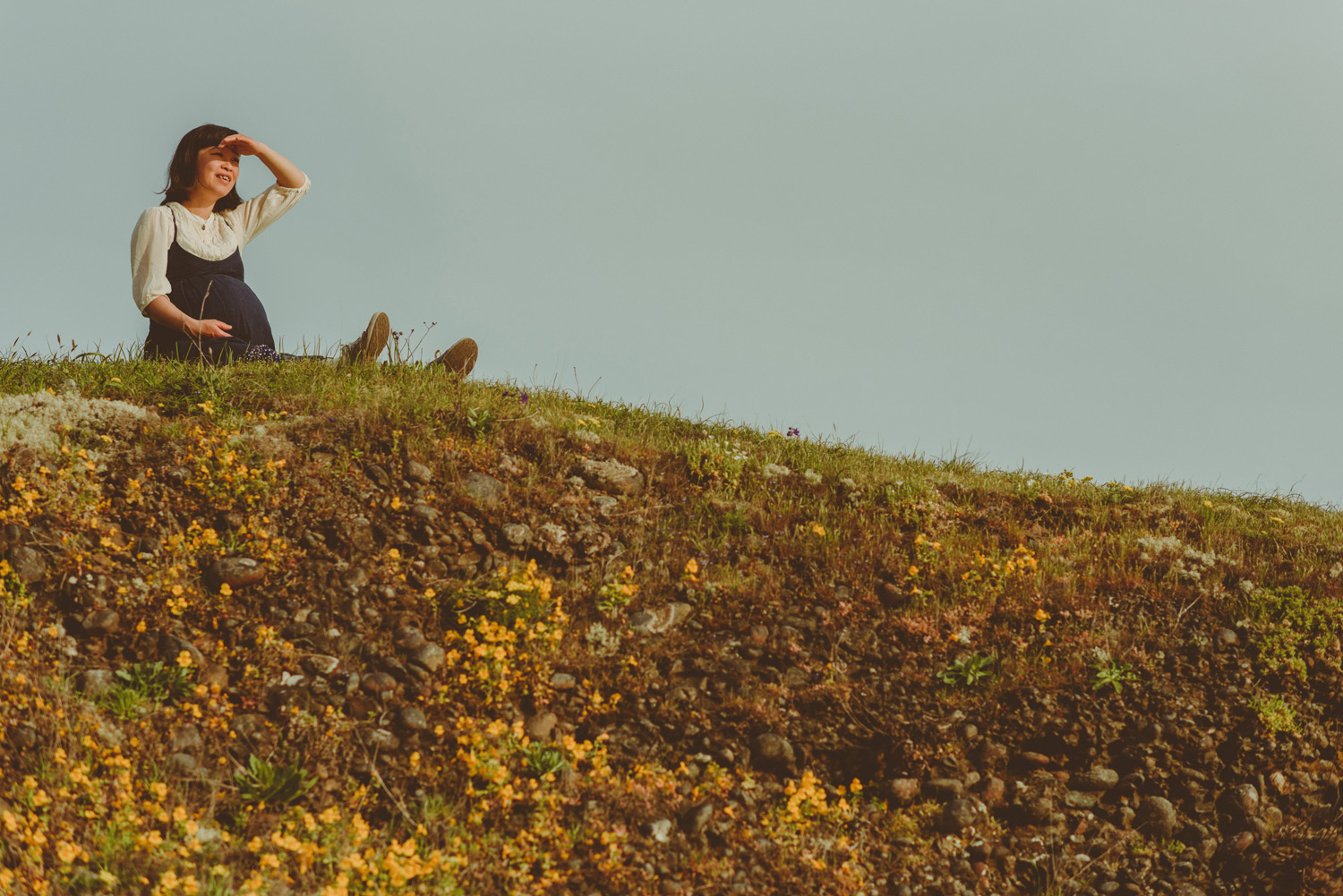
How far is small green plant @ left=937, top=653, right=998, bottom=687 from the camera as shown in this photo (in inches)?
236

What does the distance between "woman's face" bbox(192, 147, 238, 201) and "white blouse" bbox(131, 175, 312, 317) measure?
323 mm

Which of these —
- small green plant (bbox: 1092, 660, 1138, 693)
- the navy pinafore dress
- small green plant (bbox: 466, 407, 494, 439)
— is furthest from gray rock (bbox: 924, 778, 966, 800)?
the navy pinafore dress

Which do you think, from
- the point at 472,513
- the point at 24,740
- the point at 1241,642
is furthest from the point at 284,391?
the point at 1241,642

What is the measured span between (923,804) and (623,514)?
11.0 feet

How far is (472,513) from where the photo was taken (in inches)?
279

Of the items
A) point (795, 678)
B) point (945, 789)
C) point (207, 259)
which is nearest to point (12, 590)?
point (207, 259)

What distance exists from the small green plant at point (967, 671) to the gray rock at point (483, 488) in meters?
3.81

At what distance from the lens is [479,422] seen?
8.20 m

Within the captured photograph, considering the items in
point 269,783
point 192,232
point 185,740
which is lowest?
point 269,783

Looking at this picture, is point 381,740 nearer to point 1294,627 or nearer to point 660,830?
point 660,830

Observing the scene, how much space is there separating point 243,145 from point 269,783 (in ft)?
25.0

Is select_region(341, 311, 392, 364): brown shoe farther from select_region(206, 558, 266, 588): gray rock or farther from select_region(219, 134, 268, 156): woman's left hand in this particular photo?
select_region(206, 558, 266, 588): gray rock

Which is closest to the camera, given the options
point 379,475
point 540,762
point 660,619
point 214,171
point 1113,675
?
point 540,762

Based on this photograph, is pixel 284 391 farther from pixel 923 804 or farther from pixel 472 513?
pixel 923 804
